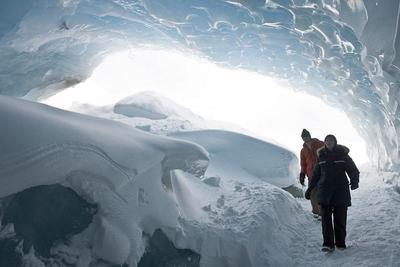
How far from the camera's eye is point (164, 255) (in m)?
3.51

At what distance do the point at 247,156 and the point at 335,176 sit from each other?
4.24m

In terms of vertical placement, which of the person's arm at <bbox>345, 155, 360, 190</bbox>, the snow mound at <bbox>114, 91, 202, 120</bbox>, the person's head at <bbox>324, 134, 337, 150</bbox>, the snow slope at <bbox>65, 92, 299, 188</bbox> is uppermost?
the person's head at <bbox>324, 134, 337, 150</bbox>

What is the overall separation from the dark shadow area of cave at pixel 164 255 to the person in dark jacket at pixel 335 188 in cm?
158

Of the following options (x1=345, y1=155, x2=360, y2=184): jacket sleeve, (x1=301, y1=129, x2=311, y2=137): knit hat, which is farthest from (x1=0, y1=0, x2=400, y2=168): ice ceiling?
(x1=345, y1=155, x2=360, y2=184): jacket sleeve

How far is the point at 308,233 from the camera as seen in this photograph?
505cm

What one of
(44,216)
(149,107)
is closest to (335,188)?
(44,216)

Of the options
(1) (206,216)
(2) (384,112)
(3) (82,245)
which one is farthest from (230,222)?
(2) (384,112)

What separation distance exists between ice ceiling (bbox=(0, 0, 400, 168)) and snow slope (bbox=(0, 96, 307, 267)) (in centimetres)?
478

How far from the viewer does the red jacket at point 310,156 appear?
577 cm

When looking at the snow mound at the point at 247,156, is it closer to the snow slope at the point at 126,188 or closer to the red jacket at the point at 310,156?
the red jacket at the point at 310,156

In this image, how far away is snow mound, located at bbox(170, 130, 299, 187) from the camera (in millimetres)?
7885

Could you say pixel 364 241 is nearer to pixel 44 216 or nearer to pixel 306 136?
pixel 306 136

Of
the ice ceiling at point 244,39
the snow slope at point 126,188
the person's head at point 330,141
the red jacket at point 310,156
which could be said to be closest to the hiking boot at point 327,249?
the snow slope at point 126,188

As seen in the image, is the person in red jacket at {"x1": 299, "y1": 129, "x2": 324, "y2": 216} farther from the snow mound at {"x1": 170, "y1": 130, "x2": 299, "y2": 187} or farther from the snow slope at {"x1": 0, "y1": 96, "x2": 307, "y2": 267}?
the snow mound at {"x1": 170, "y1": 130, "x2": 299, "y2": 187}
